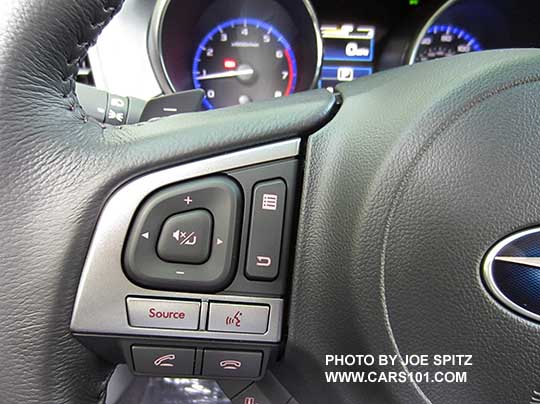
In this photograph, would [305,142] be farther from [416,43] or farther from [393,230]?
[416,43]

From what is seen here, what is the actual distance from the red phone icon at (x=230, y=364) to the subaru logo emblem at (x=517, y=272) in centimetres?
26

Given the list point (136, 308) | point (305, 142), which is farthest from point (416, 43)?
point (136, 308)

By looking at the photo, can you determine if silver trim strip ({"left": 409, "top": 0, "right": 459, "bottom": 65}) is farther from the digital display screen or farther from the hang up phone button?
the hang up phone button

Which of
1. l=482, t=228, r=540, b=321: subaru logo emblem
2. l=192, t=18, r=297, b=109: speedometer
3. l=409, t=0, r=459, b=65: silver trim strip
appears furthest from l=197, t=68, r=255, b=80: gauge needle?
l=482, t=228, r=540, b=321: subaru logo emblem

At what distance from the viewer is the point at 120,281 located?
62 cm

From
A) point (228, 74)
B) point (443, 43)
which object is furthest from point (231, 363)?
point (443, 43)

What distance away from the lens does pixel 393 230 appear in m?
0.63

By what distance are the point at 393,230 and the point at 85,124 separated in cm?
32

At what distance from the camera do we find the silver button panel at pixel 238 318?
0.64 meters

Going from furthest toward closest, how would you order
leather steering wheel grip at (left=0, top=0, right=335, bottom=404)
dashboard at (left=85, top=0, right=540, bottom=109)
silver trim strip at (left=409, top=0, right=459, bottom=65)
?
silver trim strip at (left=409, top=0, right=459, bottom=65)
dashboard at (left=85, top=0, right=540, bottom=109)
leather steering wheel grip at (left=0, top=0, right=335, bottom=404)

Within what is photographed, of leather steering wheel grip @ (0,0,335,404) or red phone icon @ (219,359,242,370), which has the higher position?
leather steering wheel grip @ (0,0,335,404)

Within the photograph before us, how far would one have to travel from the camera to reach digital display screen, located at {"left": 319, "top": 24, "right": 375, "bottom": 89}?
2135mm

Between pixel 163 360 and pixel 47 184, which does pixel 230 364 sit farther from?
pixel 47 184

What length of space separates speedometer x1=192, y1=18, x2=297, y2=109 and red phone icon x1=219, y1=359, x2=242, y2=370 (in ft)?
5.00
